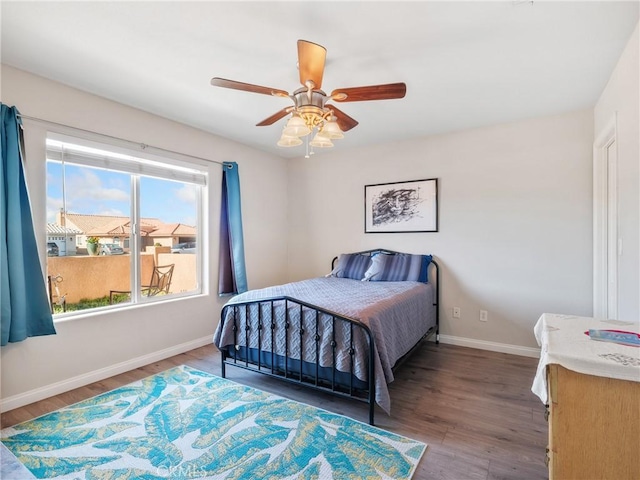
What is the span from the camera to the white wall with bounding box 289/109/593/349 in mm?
3105

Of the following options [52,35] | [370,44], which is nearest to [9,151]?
[52,35]

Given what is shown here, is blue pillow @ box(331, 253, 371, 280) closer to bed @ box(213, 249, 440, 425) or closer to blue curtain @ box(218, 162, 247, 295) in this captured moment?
bed @ box(213, 249, 440, 425)

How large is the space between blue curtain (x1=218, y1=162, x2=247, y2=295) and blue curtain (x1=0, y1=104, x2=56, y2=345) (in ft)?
5.71

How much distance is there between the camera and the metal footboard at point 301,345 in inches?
83.6

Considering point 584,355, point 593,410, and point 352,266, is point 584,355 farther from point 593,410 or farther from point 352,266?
point 352,266

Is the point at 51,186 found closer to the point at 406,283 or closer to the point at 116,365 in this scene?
the point at 116,365

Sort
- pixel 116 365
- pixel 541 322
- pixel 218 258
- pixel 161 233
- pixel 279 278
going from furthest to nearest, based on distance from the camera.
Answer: pixel 279 278, pixel 218 258, pixel 161 233, pixel 116 365, pixel 541 322

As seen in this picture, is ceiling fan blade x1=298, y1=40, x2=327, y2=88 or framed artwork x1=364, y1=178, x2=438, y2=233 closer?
ceiling fan blade x1=298, y1=40, x2=327, y2=88

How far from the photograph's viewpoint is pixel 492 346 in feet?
11.4

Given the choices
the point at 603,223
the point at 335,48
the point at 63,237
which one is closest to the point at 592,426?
the point at 335,48

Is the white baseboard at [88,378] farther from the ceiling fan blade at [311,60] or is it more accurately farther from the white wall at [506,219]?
the ceiling fan blade at [311,60]

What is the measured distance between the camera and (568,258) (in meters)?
3.13

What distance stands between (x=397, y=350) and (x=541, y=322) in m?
1.10

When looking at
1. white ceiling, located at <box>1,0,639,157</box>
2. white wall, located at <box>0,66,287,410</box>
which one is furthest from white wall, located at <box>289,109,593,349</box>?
white wall, located at <box>0,66,287,410</box>
